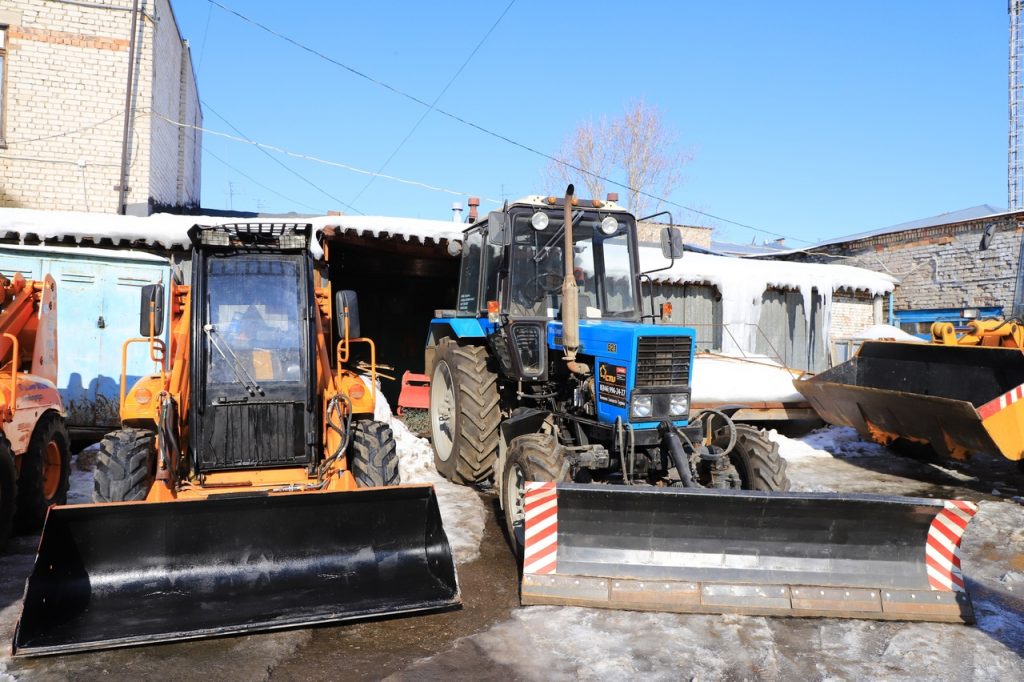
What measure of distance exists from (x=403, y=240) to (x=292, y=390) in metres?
5.35

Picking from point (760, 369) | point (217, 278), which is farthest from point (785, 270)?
point (217, 278)

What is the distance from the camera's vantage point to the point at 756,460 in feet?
17.1

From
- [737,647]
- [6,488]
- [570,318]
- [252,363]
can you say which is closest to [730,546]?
[737,647]

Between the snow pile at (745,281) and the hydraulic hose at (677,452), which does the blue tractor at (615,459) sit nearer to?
the hydraulic hose at (677,452)

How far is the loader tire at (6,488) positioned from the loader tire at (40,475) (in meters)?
0.47

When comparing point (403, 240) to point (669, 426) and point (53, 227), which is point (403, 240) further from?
point (669, 426)

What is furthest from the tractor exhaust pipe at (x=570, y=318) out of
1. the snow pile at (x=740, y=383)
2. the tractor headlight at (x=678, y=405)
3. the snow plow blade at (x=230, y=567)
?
the snow pile at (x=740, y=383)

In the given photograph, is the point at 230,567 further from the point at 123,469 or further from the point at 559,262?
the point at 559,262

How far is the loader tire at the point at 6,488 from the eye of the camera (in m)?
4.83

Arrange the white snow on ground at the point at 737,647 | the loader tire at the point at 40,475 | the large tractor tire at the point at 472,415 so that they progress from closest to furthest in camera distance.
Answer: the white snow on ground at the point at 737,647 → the loader tire at the point at 40,475 → the large tractor tire at the point at 472,415

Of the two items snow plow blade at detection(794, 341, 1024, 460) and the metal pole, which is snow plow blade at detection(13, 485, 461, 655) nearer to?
snow plow blade at detection(794, 341, 1024, 460)

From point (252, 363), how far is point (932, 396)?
638cm

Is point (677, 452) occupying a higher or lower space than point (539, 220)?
lower

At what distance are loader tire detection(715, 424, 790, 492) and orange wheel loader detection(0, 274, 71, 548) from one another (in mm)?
4958
